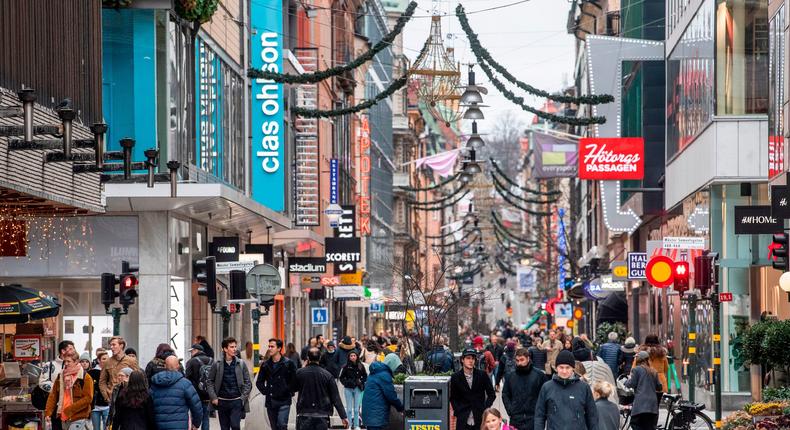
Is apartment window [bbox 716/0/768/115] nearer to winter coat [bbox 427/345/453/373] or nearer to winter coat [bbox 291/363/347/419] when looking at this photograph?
winter coat [bbox 427/345/453/373]

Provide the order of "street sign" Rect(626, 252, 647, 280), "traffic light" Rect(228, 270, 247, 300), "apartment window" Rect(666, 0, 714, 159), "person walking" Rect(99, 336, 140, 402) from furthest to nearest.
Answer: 1. "street sign" Rect(626, 252, 647, 280)
2. "apartment window" Rect(666, 0, 714, 159)
3. "traffic light" Rect(228, 270, 247, 300)
4. "person walking" Rect(99, 336, 140, 402)

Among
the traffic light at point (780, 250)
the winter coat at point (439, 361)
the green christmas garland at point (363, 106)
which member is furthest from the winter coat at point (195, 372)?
the traffic light at point (780, 250)

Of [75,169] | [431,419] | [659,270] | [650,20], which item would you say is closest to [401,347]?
[659,270]

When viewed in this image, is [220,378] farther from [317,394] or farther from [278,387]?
[317,394]

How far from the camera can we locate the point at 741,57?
32.5 meters

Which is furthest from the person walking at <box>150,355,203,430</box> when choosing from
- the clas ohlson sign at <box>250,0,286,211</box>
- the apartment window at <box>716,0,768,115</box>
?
the clas ohlson sign at <box>250,0,286,211</box>

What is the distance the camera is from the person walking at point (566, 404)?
16.7 meters

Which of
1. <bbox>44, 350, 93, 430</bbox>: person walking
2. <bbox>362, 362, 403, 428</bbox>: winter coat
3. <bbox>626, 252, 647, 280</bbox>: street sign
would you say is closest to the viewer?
<bbox>44, 350, 93, 430</bbox>: person walking

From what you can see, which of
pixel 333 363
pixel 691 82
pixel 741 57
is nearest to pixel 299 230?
pixel 333 363

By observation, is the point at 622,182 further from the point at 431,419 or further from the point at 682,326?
the point at 431,419

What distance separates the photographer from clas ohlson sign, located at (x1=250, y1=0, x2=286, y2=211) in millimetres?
44844

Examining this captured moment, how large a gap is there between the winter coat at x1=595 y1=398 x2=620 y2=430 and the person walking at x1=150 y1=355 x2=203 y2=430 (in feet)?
14.9

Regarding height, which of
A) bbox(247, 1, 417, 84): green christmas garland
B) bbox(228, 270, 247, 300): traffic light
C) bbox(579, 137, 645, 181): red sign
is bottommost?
bbox(228, 270, 247, 300): traffic light

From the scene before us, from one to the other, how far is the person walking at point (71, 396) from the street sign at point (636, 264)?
2019 cm
